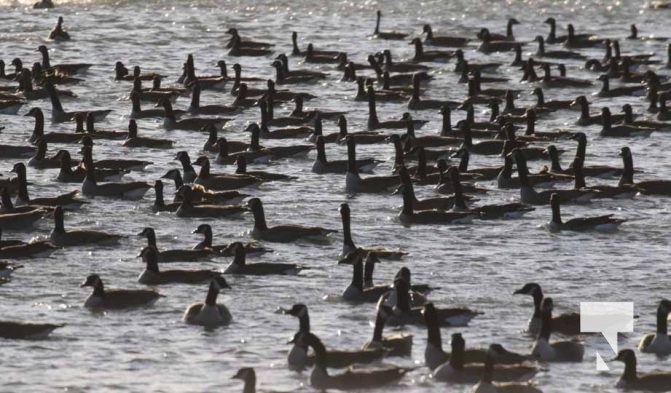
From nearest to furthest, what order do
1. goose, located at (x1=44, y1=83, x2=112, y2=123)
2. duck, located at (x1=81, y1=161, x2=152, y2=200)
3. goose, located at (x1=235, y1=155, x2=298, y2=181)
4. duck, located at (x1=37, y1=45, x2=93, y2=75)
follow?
1. duck, located at (x1=81, y1=161, x2=152, y2=200)
2. goose, located at (x1=235, y1=155, x2=298, y2=181)
3. goose, located at (x1=44, y1=83, x2=112, y2=123)
4. duck, located at (x1=37, y1=45, x2=93, y2=75)

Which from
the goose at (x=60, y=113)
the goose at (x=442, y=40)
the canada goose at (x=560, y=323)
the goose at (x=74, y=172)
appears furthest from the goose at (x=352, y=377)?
the goose at (x=442, y=40)

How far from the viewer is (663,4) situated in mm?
82750

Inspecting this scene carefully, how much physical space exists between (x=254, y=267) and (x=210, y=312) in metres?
3.52

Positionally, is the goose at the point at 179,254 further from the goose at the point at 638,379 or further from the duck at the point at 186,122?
the duck at the point at 186,122

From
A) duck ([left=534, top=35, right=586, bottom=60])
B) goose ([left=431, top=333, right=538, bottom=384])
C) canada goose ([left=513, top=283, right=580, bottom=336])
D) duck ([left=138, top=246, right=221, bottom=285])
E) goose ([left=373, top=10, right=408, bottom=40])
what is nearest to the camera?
goose ([left=431, top=333, right=538, bottom=384])

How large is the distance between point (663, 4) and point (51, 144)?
1699 inches

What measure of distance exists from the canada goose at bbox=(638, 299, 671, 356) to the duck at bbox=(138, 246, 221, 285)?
22.4 ft

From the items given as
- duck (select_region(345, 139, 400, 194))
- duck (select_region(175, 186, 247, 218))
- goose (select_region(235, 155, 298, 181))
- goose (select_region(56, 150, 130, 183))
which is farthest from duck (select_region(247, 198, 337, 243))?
goose (select_region(56, 150, 130, 183))

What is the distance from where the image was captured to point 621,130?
47375mm

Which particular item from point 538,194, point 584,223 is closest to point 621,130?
point 538,194

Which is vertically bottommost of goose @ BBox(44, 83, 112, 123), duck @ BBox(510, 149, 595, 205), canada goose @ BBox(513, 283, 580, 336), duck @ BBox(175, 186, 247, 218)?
goose @ BBox(44, 83, 112, 123)

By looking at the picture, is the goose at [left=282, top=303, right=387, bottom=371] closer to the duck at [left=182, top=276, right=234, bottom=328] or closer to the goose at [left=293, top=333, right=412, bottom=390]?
the goose at [left=293, top=333, right=412, bottom=390]

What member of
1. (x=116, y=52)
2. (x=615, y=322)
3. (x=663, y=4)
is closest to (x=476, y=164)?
(x=615, y=322)

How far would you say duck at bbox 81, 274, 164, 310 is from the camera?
90.8 ft
